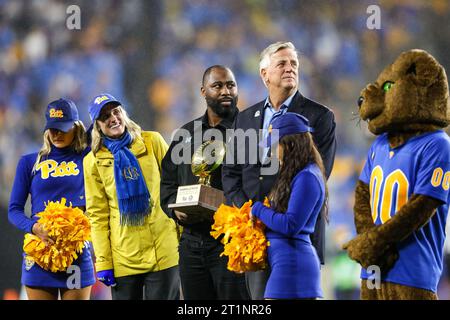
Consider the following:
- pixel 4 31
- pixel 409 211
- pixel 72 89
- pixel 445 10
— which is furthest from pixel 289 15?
pixel 409 211

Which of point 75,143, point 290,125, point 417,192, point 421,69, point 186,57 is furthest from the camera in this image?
point 186,57

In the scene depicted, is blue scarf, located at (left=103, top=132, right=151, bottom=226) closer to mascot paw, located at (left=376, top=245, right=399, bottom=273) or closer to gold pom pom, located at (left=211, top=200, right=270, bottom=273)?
gold pom pom, located at (left=211, top=200, right=270, bottom=273)

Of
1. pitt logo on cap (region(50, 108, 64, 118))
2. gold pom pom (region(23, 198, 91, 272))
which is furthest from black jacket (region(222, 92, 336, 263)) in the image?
pitt logo on cap (region(50, 108, 64, 118))

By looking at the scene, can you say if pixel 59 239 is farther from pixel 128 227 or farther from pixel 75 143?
pixel 75 143

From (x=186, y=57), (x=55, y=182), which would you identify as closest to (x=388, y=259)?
(x=55, y=182)

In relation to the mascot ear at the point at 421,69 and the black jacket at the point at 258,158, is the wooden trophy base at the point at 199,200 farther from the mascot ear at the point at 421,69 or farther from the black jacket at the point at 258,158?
the mascot ear at the point at 421,69

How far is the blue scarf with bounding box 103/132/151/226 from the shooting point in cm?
488

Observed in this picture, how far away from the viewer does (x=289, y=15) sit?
6324mm

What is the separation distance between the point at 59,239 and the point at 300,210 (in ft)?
5.87

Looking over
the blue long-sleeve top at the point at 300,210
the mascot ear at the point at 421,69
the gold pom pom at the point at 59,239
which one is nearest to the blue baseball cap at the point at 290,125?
the blue long-sleeve top at the point at 300,210

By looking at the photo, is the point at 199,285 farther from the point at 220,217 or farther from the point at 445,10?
the point at 445,10

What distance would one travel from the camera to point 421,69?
3836 millimetres
